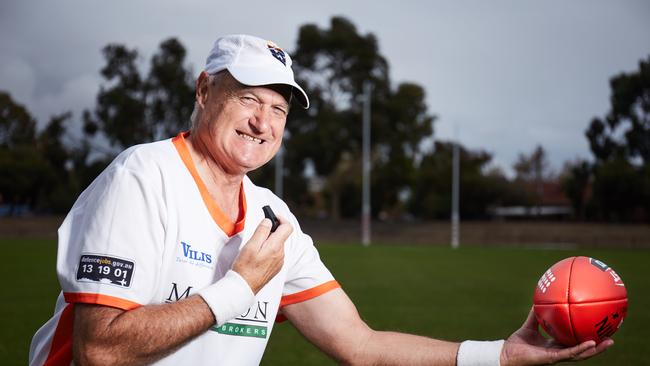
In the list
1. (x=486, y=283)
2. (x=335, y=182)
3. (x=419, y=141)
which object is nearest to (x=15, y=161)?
(x=335, y=182)

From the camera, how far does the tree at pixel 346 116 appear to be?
4841 cm

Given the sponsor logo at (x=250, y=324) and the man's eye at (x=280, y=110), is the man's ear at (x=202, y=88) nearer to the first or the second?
the man's eye at (x=280, y=110)

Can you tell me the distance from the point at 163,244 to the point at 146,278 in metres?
0.15

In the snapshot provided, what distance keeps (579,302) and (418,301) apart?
392 inches

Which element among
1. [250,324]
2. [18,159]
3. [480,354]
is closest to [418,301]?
[480,354]

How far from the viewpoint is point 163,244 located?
2.45 metres

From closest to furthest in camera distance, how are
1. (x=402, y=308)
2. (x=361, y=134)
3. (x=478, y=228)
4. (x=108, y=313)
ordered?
1. (x=108, y=313)
2. (x=402, y=308)
3. (x=478, y=228)
4. (x=361, y=134)

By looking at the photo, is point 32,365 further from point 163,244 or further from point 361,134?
point 361,134

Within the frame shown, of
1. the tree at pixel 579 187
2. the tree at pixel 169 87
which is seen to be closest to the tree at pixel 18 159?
the tree at pixel 169 87

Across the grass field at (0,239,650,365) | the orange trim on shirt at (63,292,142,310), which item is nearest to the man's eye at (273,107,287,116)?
the orange trim on shirt at (63,292,142,310)

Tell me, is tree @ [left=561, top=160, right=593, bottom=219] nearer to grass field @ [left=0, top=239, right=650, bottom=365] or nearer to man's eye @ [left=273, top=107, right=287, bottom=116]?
grass field @ [left=0, top=239, right=650, bottom=365]

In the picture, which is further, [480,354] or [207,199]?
[480,354]

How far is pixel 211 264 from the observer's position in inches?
104

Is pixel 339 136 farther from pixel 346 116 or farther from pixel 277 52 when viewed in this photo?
pixel 277 52
